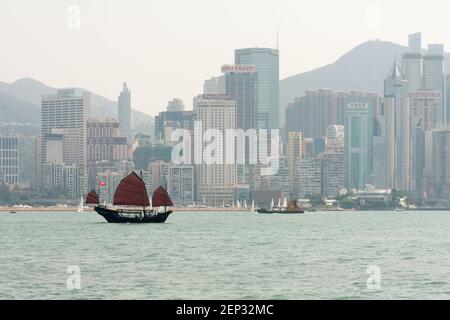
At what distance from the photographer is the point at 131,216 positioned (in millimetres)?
147500

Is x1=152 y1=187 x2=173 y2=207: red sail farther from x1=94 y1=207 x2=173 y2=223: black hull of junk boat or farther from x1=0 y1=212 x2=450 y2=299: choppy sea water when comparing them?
x1=0 y1=212 x2=450 y2=299: choppy sea water

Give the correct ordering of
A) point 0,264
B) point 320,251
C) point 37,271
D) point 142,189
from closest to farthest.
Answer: point 37,271 < point 0,264 < point 320,251 < point 142,189

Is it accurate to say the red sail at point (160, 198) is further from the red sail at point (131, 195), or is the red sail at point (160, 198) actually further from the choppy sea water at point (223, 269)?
the choppy sea water at point (223, 269)

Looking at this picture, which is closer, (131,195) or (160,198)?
(160,198)

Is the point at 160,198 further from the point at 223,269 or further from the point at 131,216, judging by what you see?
the point at 223,269

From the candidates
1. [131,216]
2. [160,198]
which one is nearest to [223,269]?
[160,198]

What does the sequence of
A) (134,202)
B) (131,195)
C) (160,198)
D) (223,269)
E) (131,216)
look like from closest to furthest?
(223,269)
(160,198)
(131,216)
(131,195)
(134,202)

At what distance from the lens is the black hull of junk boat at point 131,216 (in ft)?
480

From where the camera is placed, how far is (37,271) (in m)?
58.3

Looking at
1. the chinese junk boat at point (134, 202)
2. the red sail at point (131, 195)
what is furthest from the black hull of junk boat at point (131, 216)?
the red sail at point (131, 195)

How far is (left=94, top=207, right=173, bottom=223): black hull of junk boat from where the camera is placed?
5758 inches
